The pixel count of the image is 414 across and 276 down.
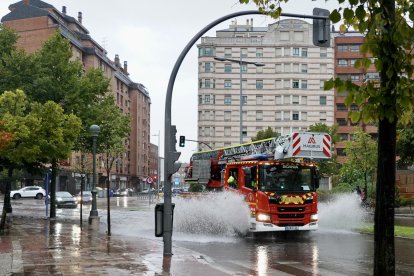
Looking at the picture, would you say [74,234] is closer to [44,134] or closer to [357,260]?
[44,134]

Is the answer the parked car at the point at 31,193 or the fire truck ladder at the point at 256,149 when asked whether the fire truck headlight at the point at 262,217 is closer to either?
the fire truck ladder at the point at 256,149

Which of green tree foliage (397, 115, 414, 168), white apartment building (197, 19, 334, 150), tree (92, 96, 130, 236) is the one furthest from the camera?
white apartment building (197, 19, 334, 150)

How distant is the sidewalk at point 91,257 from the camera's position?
10.9 m

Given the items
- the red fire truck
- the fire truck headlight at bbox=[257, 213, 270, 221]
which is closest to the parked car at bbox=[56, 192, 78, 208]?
the red fire truck

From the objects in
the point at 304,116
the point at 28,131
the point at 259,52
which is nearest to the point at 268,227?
the point at 28,131

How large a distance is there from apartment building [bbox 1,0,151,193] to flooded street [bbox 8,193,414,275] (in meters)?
26.8

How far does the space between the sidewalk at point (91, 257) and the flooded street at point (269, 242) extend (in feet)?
1.31

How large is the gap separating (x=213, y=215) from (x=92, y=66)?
1592 inches

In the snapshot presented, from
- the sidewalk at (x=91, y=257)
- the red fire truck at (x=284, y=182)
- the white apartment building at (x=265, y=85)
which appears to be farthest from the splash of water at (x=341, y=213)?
the white apartment building at (x=265, y=85)

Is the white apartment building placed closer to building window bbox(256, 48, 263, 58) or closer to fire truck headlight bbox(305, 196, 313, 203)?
building window bbox(256, 48, 263, 58)

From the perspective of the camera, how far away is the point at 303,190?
18.6m

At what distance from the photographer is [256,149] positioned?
65.6 feet

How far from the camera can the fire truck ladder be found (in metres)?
18.8

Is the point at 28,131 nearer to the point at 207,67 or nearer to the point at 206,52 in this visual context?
the point at 207,67
